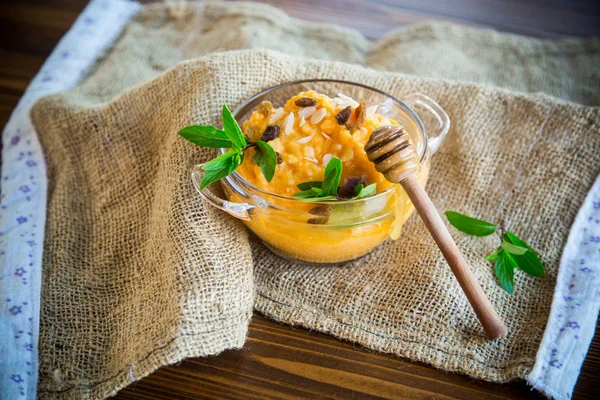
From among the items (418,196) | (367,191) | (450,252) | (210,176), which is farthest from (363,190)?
(210,176)

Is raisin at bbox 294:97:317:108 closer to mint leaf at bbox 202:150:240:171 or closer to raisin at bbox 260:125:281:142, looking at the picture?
raisin at bbox 260:125:281:142

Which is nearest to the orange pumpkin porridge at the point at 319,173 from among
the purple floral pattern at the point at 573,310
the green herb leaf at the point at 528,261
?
the green herb leaf at the point at 528,261

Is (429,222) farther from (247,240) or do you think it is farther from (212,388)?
(212,388)

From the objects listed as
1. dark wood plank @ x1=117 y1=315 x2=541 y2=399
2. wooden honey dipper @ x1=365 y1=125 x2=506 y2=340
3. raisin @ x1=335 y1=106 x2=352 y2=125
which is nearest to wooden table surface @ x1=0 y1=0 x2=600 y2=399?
dark wood plank @ x1=117 y1=315 x2=541 y2=399

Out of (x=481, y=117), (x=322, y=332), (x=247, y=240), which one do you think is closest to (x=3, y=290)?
(x=247, y=240)

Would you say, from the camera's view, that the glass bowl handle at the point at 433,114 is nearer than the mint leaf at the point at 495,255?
No

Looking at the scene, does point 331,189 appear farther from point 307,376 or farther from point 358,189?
point 307,376

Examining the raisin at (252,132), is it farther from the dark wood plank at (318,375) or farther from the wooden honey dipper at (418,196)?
the dark wood plank at (318,375)
